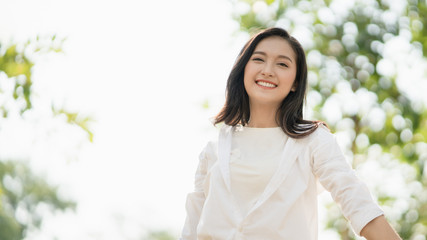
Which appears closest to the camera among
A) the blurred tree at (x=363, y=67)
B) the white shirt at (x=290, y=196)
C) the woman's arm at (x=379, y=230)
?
the woman's arm at (x=379, y=230)

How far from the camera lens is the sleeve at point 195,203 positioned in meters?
2.07

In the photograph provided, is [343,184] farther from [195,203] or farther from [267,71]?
[195,203]

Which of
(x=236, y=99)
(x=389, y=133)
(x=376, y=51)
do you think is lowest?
(x=389, y=133)

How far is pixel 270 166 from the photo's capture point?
1892 mm

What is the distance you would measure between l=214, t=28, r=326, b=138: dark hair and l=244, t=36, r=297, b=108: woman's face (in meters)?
0.03

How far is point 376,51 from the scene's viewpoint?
23.9 feet

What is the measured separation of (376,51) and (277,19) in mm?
1331

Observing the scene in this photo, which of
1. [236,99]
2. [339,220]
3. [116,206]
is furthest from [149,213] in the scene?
[236,99]

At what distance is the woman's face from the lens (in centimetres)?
200

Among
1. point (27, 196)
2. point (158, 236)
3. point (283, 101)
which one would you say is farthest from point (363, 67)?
point (158, 236)

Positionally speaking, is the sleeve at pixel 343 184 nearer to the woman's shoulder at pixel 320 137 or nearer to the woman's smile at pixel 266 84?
the woman's shoulder at pixel 320 137

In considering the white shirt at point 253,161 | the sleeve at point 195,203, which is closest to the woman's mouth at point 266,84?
the white shirt at point 253,161

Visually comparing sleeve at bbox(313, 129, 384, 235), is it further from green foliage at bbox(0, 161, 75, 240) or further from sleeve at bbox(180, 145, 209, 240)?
green foliage at bbox(0, 161, 75, 240)

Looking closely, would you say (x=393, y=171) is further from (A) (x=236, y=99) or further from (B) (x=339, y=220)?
(A) (x=236, y=99)
